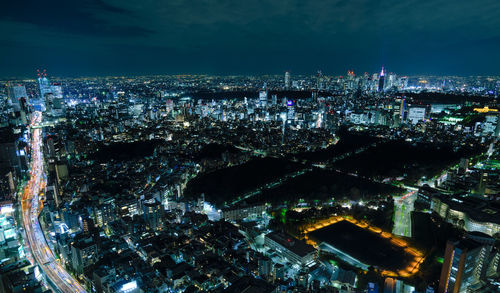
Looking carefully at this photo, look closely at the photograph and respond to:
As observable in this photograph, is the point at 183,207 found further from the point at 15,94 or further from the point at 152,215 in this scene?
the point at 15,94

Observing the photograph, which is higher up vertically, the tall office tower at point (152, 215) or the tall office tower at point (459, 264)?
the tall office tower at point (459, 264)

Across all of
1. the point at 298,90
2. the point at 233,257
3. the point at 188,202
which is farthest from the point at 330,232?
the point at 298,90

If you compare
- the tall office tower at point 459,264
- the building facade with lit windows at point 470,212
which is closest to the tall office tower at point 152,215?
the tall office tower at point 459,264

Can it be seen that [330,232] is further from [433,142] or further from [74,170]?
[433,142]

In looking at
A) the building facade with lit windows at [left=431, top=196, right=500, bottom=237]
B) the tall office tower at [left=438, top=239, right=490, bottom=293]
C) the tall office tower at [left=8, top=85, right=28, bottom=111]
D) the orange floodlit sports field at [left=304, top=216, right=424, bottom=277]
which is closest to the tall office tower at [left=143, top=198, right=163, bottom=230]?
the orange floodlit sports field at [left=304, top=216, right=424, bottom=277]

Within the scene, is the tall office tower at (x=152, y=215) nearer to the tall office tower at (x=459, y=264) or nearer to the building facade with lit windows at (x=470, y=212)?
the tall office tower at (x=459, y=264)

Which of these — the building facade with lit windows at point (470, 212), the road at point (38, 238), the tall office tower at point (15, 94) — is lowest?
the road at point (38, 238)
